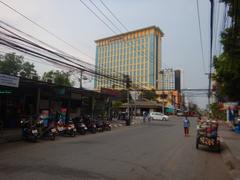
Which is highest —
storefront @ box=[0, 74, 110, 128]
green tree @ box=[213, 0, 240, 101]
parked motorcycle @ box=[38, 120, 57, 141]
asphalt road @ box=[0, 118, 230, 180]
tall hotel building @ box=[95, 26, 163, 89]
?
tall hotel building @ box=[95, 26, 163, 89]

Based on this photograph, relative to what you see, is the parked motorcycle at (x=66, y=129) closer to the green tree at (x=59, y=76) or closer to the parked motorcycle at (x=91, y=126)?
the parked motorcycle at (x=91, y=126)

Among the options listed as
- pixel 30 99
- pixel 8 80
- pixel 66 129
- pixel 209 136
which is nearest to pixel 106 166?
pixel 209 136

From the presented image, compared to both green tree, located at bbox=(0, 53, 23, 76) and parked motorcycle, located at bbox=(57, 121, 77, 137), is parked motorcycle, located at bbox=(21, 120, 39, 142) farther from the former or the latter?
green tree, located at bbox=(0, 53, 23, 76)

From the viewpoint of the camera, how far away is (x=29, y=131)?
1391 cm

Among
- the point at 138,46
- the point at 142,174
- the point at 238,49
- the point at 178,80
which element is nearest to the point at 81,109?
the point at 138,46

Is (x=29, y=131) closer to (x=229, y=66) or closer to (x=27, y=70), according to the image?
(x=229, y=66)

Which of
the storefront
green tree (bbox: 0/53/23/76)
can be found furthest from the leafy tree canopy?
the storefront

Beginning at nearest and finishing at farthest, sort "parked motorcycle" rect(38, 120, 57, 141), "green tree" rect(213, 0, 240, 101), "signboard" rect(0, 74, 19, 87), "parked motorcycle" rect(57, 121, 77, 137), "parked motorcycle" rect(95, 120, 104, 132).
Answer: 1. "green tree" rect(213, 0, 240, 101)
2. "signboard" rect(0, 74, 19, 87)
3. "parked motorcycle" rect(38, 120, 57, 141)
4. "parked motorcycle" rect(57, 121, 77, 137)
5. "parked motorcycle" rect(95, 120, 104, 132)

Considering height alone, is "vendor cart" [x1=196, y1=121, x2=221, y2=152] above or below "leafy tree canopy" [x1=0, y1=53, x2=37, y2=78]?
below

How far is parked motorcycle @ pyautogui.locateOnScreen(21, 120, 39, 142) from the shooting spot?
13746 millimetres

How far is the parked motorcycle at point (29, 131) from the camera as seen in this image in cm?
1375

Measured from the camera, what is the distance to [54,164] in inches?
316


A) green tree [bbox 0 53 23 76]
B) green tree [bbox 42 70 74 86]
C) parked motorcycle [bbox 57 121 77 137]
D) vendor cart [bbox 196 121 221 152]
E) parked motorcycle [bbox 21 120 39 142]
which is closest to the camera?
vendor cart [bbox 196 121 221 152]

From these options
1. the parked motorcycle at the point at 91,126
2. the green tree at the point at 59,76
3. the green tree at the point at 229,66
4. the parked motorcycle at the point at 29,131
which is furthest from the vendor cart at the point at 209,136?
the green tree at the point at 59,76
